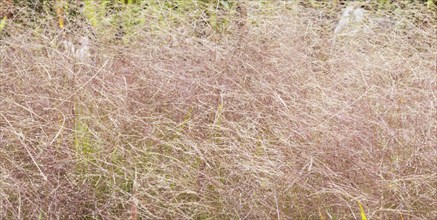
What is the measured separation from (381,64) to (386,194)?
0.77m

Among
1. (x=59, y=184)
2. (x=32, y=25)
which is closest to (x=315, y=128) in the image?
(x=59, y=184)

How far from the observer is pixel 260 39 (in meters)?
2.35

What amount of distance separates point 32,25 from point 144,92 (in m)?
0.62

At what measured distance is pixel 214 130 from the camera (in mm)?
1880

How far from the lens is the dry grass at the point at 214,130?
1649 millimetres

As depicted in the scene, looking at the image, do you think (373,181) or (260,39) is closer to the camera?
(373,181)

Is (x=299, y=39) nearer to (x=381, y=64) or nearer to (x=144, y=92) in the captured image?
(x=381, y=64)

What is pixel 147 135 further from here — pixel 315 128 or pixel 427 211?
pixel 427 211

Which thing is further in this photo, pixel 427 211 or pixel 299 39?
pixel 299 39

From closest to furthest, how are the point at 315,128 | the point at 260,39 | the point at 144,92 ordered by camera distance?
the point at 315,128 → the point at 144,92 → the point at 260,39

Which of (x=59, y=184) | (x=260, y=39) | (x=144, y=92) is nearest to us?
(x=59, y=184)

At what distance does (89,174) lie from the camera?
1663 millimetres

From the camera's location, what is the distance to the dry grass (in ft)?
5.41

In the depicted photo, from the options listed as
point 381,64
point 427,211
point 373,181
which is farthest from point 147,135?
point 381,64
